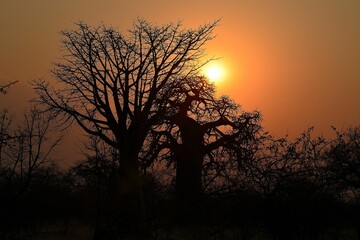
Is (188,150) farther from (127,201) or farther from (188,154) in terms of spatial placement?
(127,201)

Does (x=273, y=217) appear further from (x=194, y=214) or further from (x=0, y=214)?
(x=194, y=214)

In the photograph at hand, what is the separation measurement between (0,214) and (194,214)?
38.7ft

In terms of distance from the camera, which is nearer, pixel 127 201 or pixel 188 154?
pixel 127 201

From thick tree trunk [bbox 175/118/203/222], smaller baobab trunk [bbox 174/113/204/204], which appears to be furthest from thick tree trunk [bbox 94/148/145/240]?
smaller baobab trunk [bbox 174/113/204/204]

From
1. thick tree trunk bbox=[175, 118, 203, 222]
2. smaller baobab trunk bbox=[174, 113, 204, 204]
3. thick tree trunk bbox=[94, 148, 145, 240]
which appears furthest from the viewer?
smaller baobab trunk bbox=[174, 113, 204, 204]

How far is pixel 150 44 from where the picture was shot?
15453 millimetres

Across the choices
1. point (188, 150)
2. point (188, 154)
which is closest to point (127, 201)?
point (188, 154)

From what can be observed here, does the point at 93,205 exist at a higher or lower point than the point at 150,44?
lower

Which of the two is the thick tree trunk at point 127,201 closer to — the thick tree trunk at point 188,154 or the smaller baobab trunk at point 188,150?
the thick tree trunk at point 188,154

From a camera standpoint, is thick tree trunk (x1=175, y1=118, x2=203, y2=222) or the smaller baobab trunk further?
the smaller baobab trunk

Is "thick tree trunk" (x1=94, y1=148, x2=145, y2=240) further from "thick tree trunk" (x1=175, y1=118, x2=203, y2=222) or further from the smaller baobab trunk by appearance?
the smaller baobab trunk

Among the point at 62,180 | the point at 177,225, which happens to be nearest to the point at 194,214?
the point at 177,225

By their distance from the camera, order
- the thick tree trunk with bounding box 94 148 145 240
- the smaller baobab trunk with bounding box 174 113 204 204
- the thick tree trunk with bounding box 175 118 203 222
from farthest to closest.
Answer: the smaller baobab trunk with bounding box 174 113 204 204 < the thick tree trunk with bounding box 175 118 203 222 < the thick tree trunk with bounding box 94 148 145 240

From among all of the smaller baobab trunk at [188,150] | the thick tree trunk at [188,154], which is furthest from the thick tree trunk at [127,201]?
the smaller baobab trunk at [188,150]
